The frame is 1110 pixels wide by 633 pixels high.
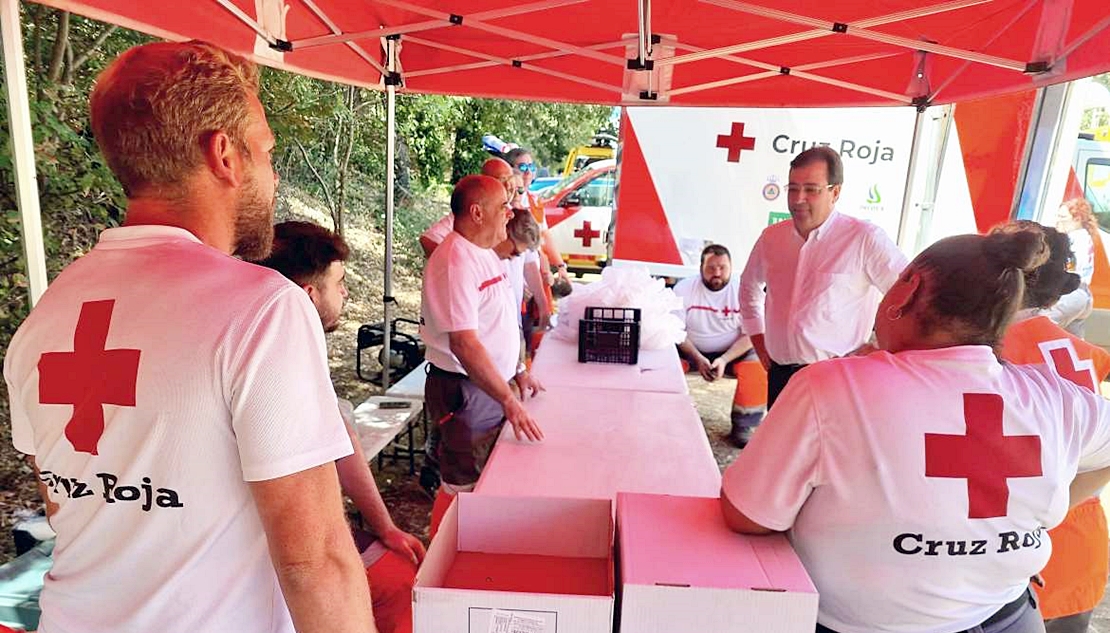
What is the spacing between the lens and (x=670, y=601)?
0.86m

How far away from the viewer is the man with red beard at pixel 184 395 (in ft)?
2.39

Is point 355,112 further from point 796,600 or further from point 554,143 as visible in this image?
point 796,600

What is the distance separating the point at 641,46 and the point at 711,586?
7.46 ft

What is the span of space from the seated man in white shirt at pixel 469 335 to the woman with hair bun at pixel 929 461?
120 centimetres

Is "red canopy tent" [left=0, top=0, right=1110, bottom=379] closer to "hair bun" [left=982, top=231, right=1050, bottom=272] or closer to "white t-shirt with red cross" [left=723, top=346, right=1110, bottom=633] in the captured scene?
"hair bun" [left=982, top=231, right=1050, bottom=272]

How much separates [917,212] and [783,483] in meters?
4.77

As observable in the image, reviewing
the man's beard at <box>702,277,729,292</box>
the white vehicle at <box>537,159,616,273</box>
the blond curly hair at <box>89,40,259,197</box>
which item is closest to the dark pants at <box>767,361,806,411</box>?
the man's beard at <box>702,277,729,292</box>

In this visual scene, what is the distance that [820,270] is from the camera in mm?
2643

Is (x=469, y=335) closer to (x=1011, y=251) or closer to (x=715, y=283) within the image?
(x=1011, y=251)

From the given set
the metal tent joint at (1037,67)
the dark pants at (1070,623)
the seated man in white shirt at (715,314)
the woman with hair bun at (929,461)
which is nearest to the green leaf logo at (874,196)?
the seated man in white shirt at (715,314)

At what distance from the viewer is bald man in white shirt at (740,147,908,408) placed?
2.58 metres

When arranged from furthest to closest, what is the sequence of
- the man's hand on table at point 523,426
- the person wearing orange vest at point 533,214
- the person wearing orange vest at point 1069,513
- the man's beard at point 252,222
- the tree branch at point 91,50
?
the person wearing orange vest at point 533,214
the tree branch at point 91,50
the man's hand on table at point 523,426
the person wearing orange vest at point 1069,513
the man's beard at point 252,222

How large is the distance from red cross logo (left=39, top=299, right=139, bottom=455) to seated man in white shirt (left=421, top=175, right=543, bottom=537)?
52.8 inches

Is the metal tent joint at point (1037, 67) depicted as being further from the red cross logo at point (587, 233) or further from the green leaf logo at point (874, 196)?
the red cross logo at point (587, 233)
